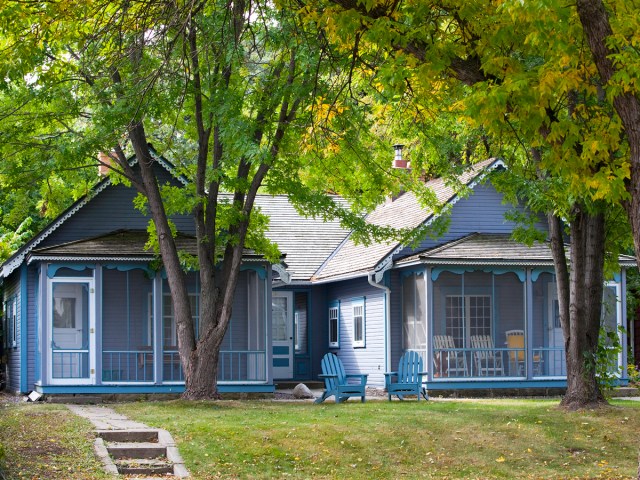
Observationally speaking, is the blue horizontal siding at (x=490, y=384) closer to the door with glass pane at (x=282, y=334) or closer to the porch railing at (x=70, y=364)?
the door with glass pane at (x=282, y=334)

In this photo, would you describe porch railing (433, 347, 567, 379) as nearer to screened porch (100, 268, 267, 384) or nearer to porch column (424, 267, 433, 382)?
porch column (424, 267, 433, 382)

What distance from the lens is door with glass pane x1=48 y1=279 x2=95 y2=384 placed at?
2198 centimetres

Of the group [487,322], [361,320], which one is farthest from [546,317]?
[361,320]

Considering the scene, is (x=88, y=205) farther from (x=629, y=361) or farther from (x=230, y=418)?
(x=629, y=361)

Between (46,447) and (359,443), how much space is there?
414cm

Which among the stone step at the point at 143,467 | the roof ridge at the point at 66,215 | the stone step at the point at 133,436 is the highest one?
the roof ridge at the point at 66,215

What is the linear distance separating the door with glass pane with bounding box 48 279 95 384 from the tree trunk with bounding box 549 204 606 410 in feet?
33.9

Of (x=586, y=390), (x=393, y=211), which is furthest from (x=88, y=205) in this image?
(x=586, y=390)

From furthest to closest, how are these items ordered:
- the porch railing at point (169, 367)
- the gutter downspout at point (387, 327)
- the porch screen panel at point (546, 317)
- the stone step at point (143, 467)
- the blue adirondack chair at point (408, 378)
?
the porch screen panel at point (546, 317)
the gutter downspout at point (387, 327)
the porch railing at point (169, 367)
the blue adirondack chair at point (408, 378)
the stone step at point (143, 467)

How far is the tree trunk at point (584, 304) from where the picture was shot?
17281mm

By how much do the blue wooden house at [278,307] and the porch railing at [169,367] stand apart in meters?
0.04

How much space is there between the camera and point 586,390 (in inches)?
686

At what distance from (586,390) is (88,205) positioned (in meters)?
13.0

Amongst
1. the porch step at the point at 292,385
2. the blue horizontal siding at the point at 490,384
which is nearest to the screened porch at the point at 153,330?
the porch step at the point at 292,385
